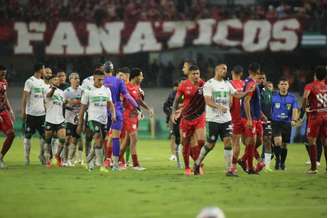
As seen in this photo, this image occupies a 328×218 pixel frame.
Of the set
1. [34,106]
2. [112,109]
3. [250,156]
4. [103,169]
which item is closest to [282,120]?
[250,156]

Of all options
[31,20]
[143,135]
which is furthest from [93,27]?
[143,135]

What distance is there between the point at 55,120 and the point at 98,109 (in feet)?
9.21

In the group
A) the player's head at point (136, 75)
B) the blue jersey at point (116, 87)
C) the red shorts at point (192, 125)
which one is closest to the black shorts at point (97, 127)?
the blue jersey at point (116, 87)

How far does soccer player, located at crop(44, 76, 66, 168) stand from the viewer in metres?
20.3

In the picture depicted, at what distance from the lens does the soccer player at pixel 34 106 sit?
66.9 feet

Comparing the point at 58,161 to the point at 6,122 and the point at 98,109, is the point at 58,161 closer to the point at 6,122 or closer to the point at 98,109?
the point at 6,122

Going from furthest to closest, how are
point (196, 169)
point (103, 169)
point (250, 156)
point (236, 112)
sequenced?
point (103, 169) < point (236, 112) < point (250, 156) < point (196, 169)

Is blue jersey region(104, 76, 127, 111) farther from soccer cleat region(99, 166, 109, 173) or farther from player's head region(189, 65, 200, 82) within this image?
player's head region(189, 65, 200, 82)

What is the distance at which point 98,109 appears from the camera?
17875 mm

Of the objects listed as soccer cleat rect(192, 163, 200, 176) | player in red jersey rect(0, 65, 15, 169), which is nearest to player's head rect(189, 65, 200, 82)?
soccer cleat rect(192, 163, 200, 176)

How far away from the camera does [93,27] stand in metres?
38.3

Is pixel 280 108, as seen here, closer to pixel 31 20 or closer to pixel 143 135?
pixel 143 135

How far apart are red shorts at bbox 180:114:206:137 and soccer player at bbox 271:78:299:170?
10.9 ft

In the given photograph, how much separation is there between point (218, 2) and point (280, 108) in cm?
2098
